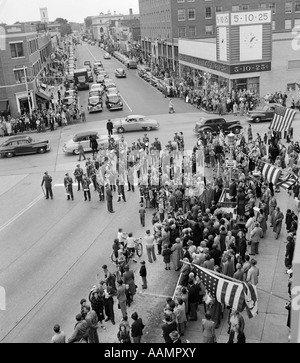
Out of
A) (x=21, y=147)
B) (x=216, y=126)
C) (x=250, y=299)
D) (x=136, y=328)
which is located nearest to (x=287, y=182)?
(x=250, y=299)

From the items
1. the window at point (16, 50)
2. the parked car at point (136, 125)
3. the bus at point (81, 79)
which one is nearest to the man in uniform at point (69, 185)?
the parked car at point (136, 125)

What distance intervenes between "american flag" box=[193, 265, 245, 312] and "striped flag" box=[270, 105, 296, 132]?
1325 cm

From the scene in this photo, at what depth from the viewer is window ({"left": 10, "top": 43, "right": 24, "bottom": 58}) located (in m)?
45.4

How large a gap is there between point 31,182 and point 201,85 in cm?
3149

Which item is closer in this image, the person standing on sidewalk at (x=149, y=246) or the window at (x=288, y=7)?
the person standing on sidewalk at (x=149, y=246)

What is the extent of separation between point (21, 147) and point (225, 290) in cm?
2443

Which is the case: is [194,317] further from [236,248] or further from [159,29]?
[159,29]

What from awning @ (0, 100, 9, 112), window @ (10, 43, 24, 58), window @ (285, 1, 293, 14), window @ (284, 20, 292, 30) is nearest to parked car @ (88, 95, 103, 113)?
awning @ (0, 100, 9, 112)

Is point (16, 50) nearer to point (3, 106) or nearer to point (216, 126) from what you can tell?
point (3, 106)

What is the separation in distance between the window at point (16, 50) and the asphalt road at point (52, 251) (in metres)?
18.2

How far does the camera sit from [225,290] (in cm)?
1113

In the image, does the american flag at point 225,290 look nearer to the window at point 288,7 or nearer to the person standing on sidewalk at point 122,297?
the person standing on sidewalk at point 122,297

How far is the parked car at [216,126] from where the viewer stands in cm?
3328

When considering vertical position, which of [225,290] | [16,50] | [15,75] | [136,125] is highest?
[16,50]
